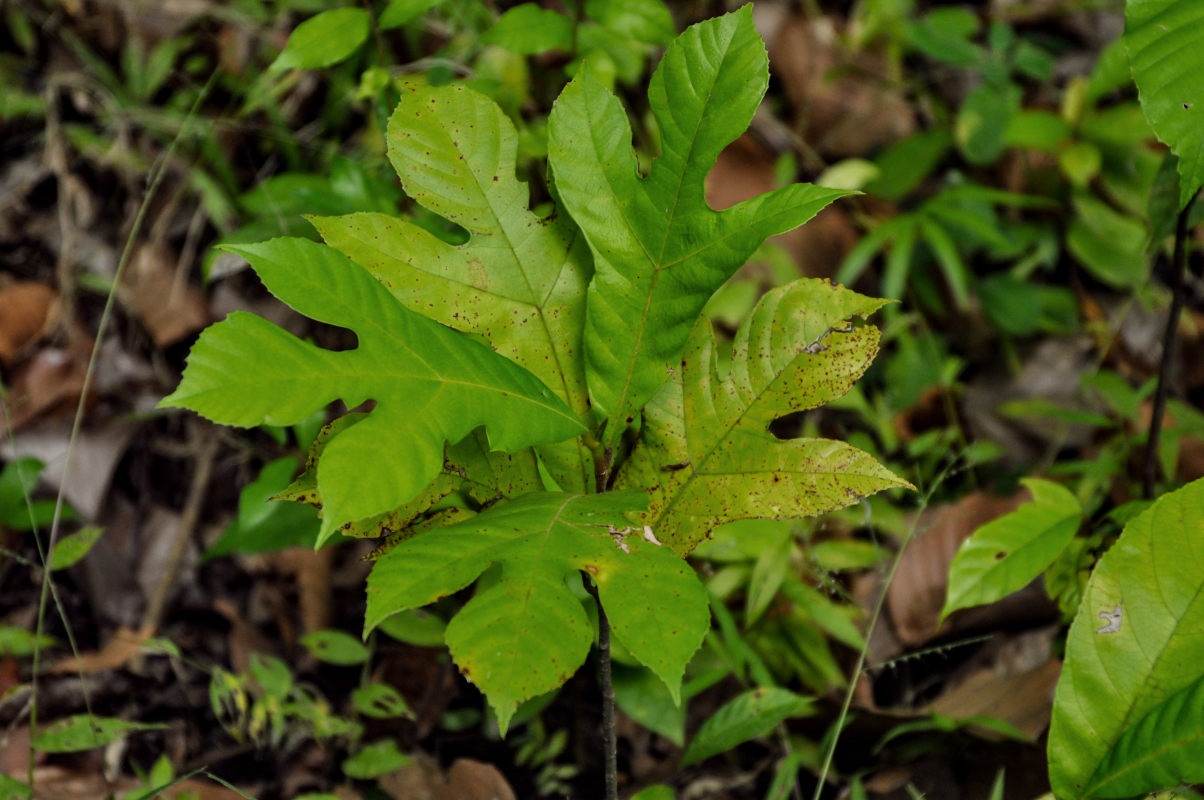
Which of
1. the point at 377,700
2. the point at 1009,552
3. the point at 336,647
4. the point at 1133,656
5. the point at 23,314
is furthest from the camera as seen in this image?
the point at 23,314

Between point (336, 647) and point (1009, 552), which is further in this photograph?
point (336, 647)

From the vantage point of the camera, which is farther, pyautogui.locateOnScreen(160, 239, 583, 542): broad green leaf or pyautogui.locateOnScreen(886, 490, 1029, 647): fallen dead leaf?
pyautogui.locateOnScreen(886, 490, 1029, 647): fallen dead leaf

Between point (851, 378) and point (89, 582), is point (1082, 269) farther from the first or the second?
point (89, 582)

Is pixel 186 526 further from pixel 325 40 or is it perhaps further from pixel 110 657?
pixel 325 40

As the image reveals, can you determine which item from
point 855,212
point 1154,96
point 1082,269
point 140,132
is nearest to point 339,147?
point 140,132

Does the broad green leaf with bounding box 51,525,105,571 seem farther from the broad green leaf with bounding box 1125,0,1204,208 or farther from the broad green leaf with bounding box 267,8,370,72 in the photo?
the broad green leaf with bounding box 1125,0,1204,208

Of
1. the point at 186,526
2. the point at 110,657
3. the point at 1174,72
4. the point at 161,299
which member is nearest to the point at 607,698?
the point at 1174,72

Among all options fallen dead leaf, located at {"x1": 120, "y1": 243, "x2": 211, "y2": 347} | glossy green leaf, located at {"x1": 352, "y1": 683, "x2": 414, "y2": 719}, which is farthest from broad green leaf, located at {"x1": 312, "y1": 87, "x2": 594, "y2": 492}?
fallen dead leaf, located at {"x1": 120, "y1": 243, "x2": 211, "y2": 347}
